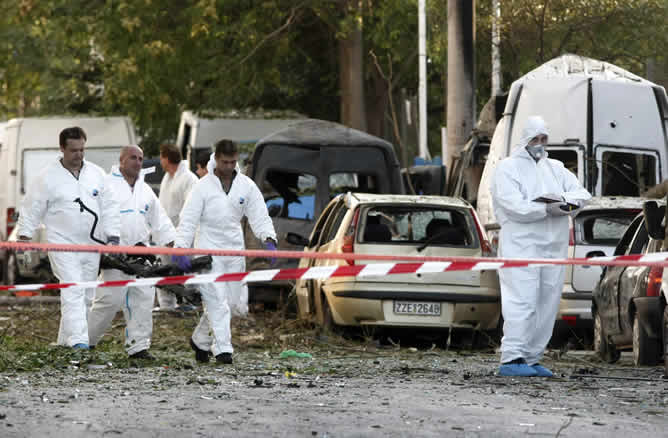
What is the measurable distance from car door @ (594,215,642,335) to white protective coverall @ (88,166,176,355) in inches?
137

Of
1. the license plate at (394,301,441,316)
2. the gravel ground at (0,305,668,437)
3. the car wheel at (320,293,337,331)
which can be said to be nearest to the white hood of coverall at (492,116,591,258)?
the gravel ground at (0,305,668,437)

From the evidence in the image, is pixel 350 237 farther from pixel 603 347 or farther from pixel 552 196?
pixel 552 196

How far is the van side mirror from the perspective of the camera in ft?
33.6

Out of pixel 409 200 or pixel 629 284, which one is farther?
pixel 409 200

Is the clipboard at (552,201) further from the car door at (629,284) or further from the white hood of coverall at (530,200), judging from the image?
the car door at (629,284)

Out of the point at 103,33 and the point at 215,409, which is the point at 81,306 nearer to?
the point at 215,409

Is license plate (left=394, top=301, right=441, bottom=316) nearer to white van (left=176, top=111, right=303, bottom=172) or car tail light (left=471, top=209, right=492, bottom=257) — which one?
car tail light (left=471, top=209, right=492, bottom=257)

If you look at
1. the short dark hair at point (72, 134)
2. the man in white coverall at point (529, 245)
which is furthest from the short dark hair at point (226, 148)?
→ the man in white coverall at point (529, 245)

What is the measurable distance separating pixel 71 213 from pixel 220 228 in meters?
1.28

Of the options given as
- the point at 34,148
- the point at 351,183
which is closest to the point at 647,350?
the point at 351,183

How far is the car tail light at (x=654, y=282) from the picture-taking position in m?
10.7

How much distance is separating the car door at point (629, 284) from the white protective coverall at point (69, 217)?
3.90 meters

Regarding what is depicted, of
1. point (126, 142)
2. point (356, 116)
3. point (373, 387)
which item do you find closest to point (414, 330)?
point (373, 387)

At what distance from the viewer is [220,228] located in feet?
36.9
